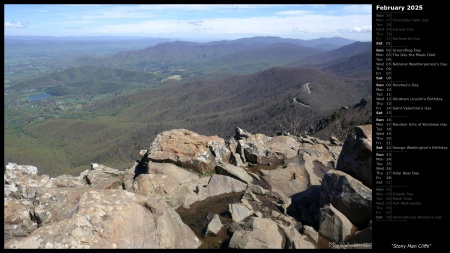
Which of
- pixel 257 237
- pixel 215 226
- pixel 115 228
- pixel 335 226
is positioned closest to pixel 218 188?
pixel 215 226

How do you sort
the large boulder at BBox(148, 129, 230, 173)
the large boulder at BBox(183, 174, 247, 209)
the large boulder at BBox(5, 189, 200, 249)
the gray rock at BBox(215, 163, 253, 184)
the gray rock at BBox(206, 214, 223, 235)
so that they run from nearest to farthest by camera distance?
the large boulder at BBox(5, 189, 200, 249) < the gray rock at BBox(206, 214, 223, 235) < the large boulder at BBox(183, 174, 247, 209) < the gray rock at BBox(215, 163, 253, 184) < the large boulder at BBox(148, 129, 230, 173)

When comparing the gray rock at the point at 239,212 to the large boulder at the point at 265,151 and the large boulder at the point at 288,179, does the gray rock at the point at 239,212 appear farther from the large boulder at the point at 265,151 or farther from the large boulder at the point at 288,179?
the large boulder at the point at 265,151

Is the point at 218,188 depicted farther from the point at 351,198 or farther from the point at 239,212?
the point at 351,198

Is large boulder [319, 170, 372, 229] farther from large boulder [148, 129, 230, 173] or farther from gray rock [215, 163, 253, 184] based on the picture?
large boulder [148, 129, 230, 173]

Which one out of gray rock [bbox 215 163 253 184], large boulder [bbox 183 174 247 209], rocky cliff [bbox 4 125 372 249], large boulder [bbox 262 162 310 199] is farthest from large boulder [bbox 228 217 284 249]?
gray rock [bbox 215 163 253 184]
